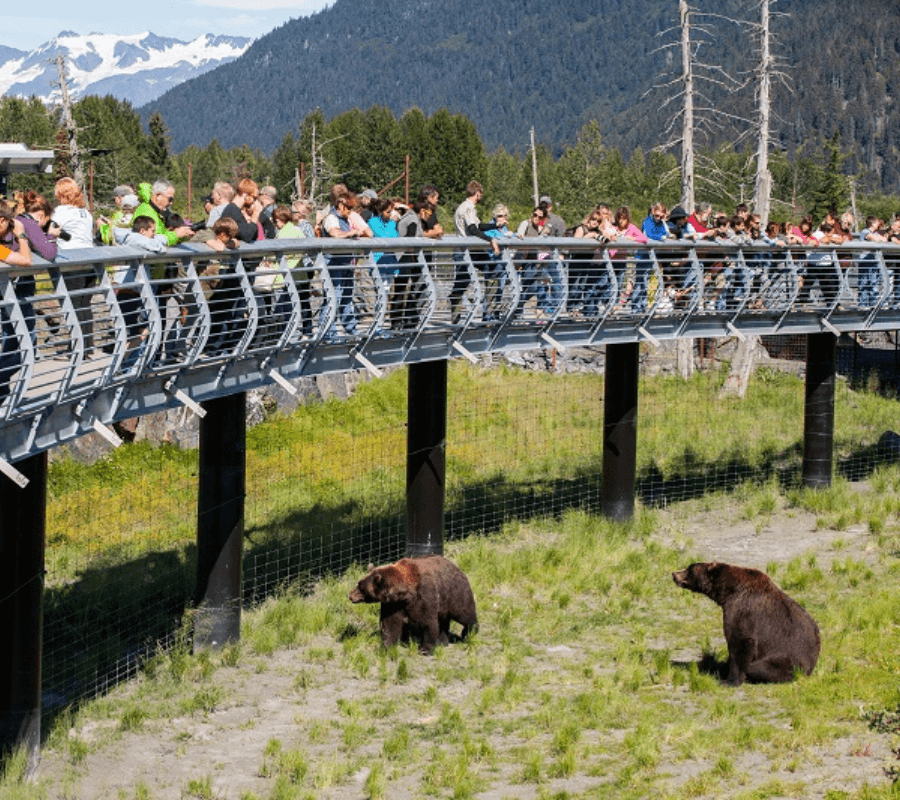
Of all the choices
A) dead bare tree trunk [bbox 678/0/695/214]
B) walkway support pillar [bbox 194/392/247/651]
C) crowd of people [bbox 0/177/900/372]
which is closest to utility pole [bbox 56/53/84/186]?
dead bare tree trunk [bbox 678/0/695/214]

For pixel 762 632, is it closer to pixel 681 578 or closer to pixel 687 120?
pixel 681 578

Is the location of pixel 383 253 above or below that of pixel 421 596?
above

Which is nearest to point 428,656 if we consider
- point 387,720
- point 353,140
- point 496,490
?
point 387,720

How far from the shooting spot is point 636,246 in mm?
18750

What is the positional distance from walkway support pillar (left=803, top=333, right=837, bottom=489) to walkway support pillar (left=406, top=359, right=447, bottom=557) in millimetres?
7722

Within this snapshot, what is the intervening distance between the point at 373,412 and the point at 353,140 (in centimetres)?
9928

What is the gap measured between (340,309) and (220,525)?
2.41 m

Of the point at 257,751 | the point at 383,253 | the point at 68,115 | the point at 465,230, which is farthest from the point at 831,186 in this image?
the point at 257,751

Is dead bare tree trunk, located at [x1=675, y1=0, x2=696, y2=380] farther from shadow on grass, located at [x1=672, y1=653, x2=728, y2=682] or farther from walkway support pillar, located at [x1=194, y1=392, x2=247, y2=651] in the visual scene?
walkway support pillar, located at [x1=194, y1=392, x2=247, y2=651]

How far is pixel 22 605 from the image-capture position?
39.8 feet

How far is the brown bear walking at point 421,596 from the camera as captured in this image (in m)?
14.9

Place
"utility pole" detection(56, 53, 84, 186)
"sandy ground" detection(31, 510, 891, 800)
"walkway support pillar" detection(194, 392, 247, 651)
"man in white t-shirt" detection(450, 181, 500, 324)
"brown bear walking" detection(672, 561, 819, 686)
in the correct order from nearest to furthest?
"sandy ground" detection(31, 510, 891, 800), "brown bear walking" detection(672, 561, 819, 686), "walkway support pillar" detection(194, 392, 247, 651), "man in white t-shirt" detection(450, 181, 500, 324), "utility pole" detection(56, 53, 84, 186)

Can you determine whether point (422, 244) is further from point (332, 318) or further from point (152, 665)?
point (152, 665)

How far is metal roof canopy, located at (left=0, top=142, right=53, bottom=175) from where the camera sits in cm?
1577
